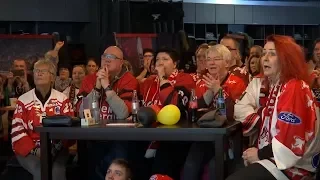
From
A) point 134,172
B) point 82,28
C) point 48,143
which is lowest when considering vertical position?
point 134,172

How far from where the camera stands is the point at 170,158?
384cm

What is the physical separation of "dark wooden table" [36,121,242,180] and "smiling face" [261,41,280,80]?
38cm

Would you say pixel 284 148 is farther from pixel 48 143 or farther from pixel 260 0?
pixel 260 0

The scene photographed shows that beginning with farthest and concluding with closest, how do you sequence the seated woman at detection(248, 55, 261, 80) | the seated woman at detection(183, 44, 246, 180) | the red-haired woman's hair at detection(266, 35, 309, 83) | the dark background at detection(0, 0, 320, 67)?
the dark background at detection(0, 0, 320, 67)
the seated woman at detection(248, 55, 261, 80)
the seated woman at detection(183, 44, 246, 180)
the red-haired woman's hair at detection(266, 35, 309, 83)

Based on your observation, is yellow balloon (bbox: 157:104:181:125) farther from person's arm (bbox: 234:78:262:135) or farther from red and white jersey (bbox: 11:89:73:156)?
red and white jersey (bbox: 11:89:73:156)

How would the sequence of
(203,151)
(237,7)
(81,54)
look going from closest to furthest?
1. (203,151)
2. (81,54)
3. (237,7)

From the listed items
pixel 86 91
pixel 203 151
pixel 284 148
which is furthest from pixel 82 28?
pixel 284 148

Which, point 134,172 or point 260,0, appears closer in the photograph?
point 134,172

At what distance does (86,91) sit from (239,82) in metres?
1.10

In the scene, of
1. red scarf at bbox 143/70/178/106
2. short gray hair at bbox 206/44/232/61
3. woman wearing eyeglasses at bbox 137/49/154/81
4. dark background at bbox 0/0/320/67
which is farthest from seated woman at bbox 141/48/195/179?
dark background at bbox 0/0/320/67

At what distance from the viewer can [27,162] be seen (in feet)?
12.8

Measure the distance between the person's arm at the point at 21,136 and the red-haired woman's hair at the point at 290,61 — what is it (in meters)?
1.82

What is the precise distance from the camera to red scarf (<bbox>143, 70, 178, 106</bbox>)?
407 cm

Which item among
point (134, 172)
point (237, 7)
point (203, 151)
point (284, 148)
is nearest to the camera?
point (284, 148)
